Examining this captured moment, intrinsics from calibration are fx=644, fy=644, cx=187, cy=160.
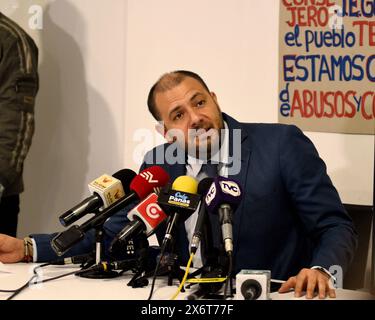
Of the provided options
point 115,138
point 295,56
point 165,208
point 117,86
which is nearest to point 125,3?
point 117,86

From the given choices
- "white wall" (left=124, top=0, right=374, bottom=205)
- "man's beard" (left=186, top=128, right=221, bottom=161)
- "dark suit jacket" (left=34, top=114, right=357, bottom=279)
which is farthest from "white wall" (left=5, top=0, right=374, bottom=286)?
"man's beard" (left=186, top=128, right=221, bottom=161)

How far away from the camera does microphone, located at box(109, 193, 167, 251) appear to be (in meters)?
1.40

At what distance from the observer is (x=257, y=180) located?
1.82 m

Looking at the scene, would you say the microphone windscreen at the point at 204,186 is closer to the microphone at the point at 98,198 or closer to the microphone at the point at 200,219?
the microphone at the point at 200,219

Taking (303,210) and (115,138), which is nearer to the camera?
(303,210)

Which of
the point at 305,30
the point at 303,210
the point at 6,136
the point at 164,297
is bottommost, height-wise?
the point at 164,297

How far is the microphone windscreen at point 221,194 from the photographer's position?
4.14 feet

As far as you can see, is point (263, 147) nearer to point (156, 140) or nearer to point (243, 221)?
point (243, 221)

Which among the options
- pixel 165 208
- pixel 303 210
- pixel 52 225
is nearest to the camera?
pixel 165 208

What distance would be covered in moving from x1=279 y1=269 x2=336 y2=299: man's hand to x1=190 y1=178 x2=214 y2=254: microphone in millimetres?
232

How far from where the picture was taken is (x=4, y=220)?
2551 mm

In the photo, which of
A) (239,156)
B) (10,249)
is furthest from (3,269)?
(239,156)

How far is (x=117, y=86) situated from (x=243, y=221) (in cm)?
128

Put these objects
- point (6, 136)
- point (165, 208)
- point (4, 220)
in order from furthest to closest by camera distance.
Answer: point (4, 220)
point (6, 136)
point (165, 208)
